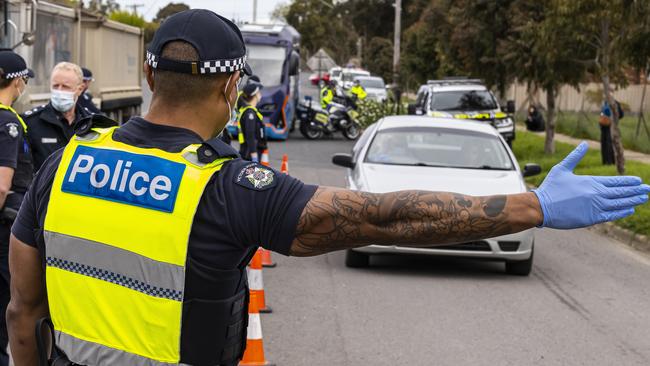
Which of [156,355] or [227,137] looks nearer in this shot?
[156,355]

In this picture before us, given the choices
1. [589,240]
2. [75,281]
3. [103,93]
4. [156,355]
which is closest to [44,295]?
[75,281]

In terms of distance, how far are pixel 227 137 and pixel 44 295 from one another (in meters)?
10.0

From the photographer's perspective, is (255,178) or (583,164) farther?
(583,164)

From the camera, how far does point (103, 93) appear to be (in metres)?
21.1

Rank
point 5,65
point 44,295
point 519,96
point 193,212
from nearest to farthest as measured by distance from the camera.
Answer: point 193,212
point 44,295
point 5,65
point 519,96

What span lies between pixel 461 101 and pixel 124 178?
2378cm

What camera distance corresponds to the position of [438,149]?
1173 cm

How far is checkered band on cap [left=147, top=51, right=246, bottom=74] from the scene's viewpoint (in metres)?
2.75

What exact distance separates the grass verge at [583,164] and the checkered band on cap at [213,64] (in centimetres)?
1104

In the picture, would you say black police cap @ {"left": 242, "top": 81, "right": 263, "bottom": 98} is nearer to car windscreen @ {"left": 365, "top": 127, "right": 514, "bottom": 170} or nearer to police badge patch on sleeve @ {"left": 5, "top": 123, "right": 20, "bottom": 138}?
car windscreen @ {"left": 365, "top": 127, "right": 514, "bottom": 170}

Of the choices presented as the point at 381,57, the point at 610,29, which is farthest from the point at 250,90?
the point at 381,57

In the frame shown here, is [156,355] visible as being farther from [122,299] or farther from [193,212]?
[193,212]

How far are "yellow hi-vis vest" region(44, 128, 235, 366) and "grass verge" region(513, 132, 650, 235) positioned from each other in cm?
1116

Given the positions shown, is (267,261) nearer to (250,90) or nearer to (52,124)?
(250,90)
